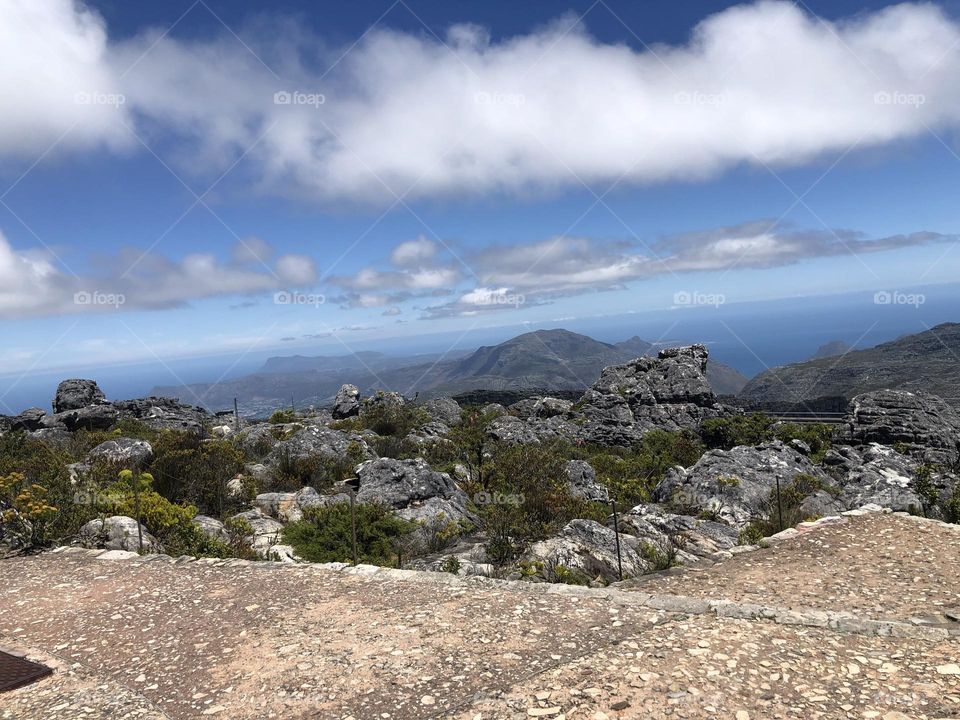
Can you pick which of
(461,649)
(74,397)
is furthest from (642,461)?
(74,397)

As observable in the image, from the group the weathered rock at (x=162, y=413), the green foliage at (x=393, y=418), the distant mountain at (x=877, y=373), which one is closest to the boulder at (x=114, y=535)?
the green foliage at (x=393, y=418)

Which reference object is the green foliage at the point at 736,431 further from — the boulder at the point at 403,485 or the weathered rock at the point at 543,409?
the boulder at the point at 403,485

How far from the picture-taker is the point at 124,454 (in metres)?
17.2

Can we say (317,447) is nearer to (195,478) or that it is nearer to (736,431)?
(195,478)

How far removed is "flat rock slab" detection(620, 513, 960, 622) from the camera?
747cm

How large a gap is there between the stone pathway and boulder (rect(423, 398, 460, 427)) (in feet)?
79.6

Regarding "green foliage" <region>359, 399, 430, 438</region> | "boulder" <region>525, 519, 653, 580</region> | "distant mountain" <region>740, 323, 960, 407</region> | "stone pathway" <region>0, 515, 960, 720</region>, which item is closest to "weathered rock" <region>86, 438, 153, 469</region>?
"stone pathway" <region>0, 515, 960, 720</region>

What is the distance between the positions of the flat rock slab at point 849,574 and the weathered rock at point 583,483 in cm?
697

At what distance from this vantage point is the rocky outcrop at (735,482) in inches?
Result: 548

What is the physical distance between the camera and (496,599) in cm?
692

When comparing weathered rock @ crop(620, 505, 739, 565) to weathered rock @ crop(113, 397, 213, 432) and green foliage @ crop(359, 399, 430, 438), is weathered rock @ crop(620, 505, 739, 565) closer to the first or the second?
green foliage @ crop(359, 399, 430, 438)

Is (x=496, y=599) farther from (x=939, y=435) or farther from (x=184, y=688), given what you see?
(x=939, y=435)

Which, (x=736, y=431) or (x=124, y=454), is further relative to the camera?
(x=736, y=431)

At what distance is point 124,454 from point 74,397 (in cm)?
2299
